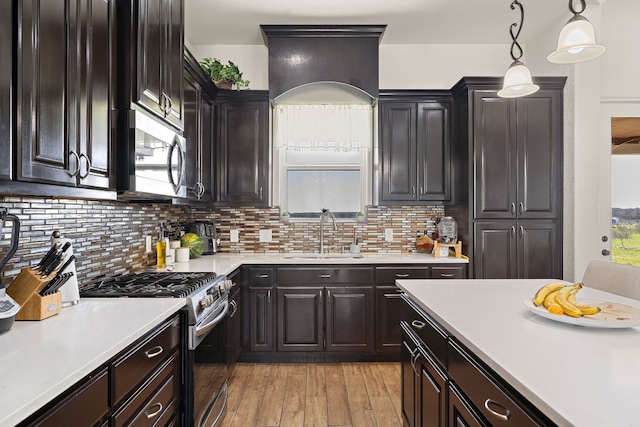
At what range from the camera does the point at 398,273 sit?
10.9ft

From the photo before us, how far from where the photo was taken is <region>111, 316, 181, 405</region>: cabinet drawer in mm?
1222

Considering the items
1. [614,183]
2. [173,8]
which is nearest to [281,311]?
[173,8]

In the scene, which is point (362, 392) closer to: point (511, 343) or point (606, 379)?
point (511, 343)

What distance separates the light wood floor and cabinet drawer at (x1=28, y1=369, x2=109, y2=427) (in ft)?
4.77

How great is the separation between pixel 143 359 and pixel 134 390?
0.33 feet

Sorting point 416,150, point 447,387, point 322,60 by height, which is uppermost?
point 322,60

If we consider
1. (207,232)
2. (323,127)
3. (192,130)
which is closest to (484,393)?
(192,130)

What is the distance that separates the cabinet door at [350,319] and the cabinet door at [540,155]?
1.51m

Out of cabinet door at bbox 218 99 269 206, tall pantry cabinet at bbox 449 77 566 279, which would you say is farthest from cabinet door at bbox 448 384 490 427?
cabinet door at bbox 218 99 269 206

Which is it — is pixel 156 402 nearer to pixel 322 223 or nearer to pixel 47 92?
pixel 47 92

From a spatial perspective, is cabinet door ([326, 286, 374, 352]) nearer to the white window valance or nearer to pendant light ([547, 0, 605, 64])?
the white window valance

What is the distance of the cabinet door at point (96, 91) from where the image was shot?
1.46 meters

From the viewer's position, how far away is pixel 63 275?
1530mm

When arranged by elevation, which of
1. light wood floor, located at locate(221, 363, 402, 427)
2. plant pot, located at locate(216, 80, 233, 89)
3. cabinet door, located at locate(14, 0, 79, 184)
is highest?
plant pot, located at locate(216, 80, 233, 89)
